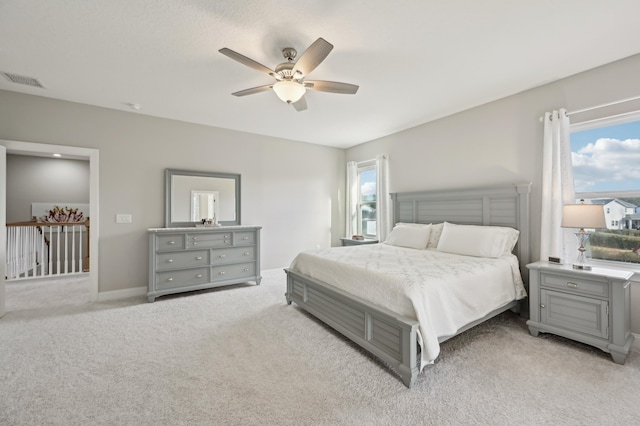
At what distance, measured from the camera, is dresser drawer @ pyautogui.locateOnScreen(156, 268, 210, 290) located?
3.83 metres

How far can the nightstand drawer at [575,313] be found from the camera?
91.0 inches

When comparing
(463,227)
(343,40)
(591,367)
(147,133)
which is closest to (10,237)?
(147,133)

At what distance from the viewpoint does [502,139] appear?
11.6ft

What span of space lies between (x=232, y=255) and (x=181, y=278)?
2.55ft

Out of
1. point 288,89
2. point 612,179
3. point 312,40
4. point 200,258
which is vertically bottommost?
point 200,258

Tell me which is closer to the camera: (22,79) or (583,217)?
(583,217)

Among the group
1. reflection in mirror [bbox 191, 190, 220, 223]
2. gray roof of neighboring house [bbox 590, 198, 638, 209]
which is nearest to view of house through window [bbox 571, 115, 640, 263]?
gray roof of neighboring house [bbox 590, 198, 638, 209]

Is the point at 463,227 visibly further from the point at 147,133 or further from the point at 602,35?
the point at 147,133

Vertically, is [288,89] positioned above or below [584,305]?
above

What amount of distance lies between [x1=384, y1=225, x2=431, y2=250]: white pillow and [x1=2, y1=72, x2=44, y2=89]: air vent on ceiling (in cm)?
487

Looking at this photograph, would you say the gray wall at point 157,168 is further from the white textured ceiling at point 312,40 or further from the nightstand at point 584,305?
the nightstand at point 584,305

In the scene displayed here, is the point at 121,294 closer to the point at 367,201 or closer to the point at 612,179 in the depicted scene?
the point at 367,201

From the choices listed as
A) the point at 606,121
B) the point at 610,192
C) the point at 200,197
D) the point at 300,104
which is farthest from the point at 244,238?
the point at 606,121

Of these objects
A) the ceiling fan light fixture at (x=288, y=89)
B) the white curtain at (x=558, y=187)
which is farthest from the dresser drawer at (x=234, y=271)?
the white curtain at (x=558, y=187)
